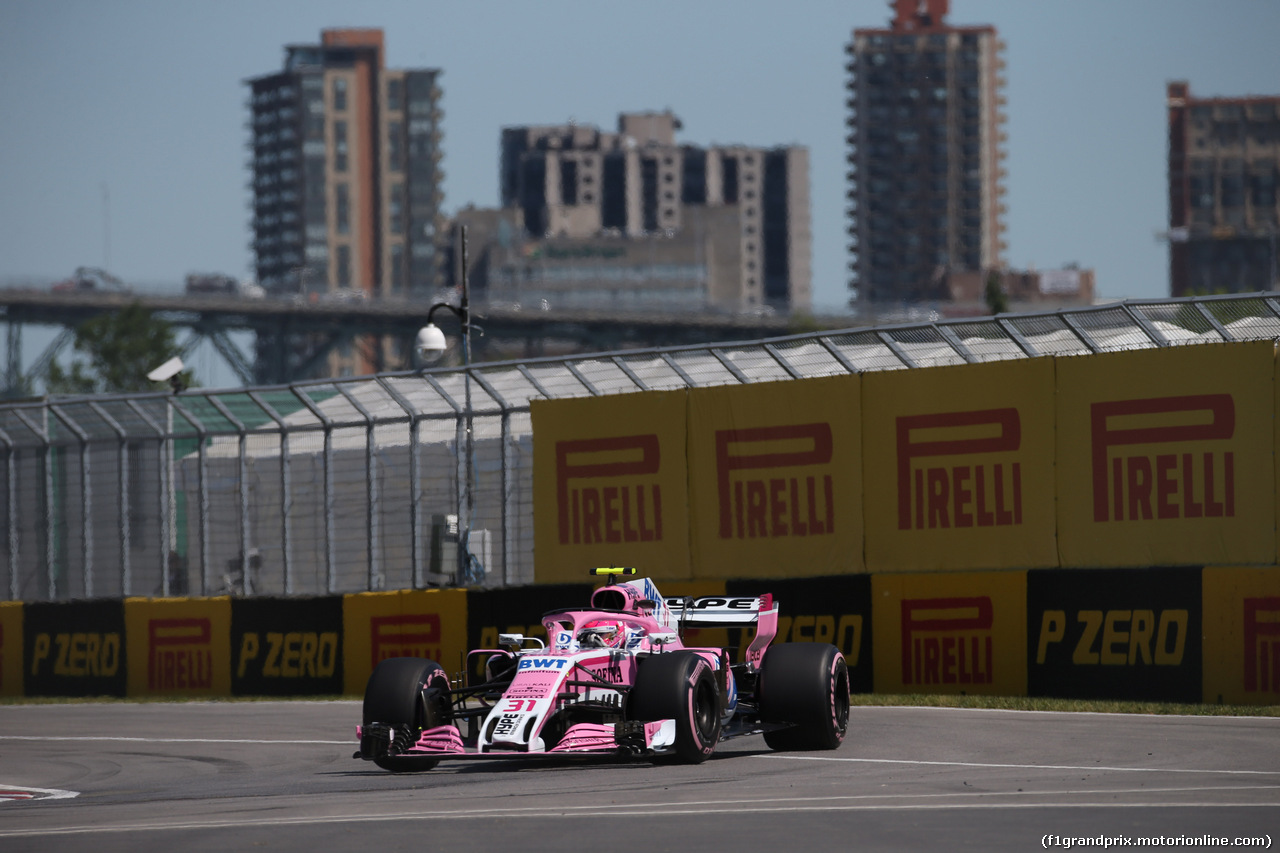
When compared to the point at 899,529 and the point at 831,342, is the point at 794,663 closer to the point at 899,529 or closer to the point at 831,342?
the point at 899,529

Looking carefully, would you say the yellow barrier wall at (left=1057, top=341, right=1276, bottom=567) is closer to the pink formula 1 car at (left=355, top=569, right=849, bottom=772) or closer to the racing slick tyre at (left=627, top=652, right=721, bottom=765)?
the pink formula 1 car at (left=355, top=569, right=849, bottom=772)

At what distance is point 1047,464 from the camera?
16.8m

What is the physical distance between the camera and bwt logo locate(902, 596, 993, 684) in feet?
55.0

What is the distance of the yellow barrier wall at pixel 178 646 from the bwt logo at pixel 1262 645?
13.2 metres

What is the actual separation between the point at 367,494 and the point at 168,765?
27.2ft

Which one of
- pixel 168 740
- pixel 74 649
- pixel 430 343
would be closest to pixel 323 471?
pixel 430 343

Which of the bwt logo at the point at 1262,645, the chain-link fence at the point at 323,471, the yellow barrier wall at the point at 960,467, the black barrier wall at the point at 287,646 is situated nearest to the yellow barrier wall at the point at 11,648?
the chain-link fence at the point at 323,471

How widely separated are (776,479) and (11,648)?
41.0 ft

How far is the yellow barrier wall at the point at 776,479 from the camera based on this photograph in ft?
59.8

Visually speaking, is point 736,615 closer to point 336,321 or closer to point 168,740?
point 168,740

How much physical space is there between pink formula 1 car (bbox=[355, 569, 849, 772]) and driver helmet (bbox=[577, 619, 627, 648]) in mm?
10

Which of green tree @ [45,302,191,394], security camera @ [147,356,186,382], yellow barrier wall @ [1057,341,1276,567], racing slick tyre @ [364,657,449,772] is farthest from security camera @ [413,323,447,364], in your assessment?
green tree @ [45,302,191,394]

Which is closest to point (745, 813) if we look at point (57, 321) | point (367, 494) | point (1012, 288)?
point (367, 494)

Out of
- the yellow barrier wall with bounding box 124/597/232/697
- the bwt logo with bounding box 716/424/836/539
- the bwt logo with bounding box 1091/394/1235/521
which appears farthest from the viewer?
the yellow barrier wall with bounding box 124/597/232/697
